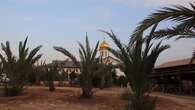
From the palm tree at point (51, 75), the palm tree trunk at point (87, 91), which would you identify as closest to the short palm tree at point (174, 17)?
the palm tree trunk at point (87, 91)

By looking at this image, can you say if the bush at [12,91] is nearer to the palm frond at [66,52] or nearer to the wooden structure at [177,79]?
the palm frond at [66,52]

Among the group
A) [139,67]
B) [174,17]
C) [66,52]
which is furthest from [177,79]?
[174,17]

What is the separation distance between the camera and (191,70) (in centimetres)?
2905

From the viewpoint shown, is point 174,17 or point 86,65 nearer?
point 174,17

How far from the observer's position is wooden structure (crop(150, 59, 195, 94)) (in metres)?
31.0

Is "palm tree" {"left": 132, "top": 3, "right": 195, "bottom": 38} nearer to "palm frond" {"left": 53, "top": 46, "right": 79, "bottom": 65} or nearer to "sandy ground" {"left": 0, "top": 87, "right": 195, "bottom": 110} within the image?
"sandy ground" {"left": 0, "top": 87, "right": 195, "bottom": 110}

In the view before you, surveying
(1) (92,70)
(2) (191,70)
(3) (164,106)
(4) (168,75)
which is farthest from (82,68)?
(4) (168,75)

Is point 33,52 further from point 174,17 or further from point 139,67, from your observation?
point 174,17

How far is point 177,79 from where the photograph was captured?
3488 cm

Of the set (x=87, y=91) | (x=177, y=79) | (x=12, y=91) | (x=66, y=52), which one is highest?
(x=66, y=52)

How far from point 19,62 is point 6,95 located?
5.40 ft

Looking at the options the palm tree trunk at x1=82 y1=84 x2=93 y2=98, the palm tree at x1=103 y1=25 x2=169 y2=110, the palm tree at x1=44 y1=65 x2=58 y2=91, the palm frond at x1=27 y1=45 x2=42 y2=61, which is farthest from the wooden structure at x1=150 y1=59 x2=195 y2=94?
the palm tree at x1=103 y1=25 x2=169 y2=110

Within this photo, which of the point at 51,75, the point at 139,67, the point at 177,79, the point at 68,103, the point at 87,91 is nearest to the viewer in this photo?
the point at 139,67

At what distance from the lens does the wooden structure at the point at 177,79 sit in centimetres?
3099
